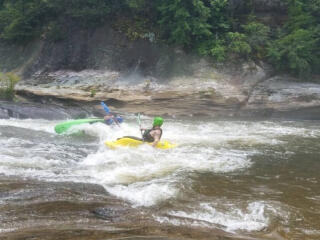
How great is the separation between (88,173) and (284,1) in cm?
1207

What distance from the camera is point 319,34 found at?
479 inches

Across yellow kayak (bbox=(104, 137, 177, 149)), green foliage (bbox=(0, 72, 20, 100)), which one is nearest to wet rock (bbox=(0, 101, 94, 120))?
green foliage (bbox=(0, 72, 20, 100))

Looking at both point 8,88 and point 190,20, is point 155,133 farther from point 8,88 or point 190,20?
point 190,20

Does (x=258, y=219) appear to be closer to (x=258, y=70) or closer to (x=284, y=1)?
(x=258, y=70)

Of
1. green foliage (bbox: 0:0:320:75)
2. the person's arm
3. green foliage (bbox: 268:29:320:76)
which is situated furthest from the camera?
green foliage (bbox: 0:0:320:75)

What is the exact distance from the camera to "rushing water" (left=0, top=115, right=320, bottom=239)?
3.30 m

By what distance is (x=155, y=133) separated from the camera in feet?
22.4

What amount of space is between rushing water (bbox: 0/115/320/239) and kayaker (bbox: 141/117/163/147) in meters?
0.23

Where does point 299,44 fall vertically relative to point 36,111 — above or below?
above

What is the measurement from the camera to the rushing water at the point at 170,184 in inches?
130

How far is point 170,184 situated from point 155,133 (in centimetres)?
221

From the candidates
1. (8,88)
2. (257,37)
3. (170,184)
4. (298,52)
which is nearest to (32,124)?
(8,88)

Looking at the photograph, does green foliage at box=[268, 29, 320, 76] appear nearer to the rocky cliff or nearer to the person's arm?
the rocky cliff

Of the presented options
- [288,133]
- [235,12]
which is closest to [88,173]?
[288,133]
